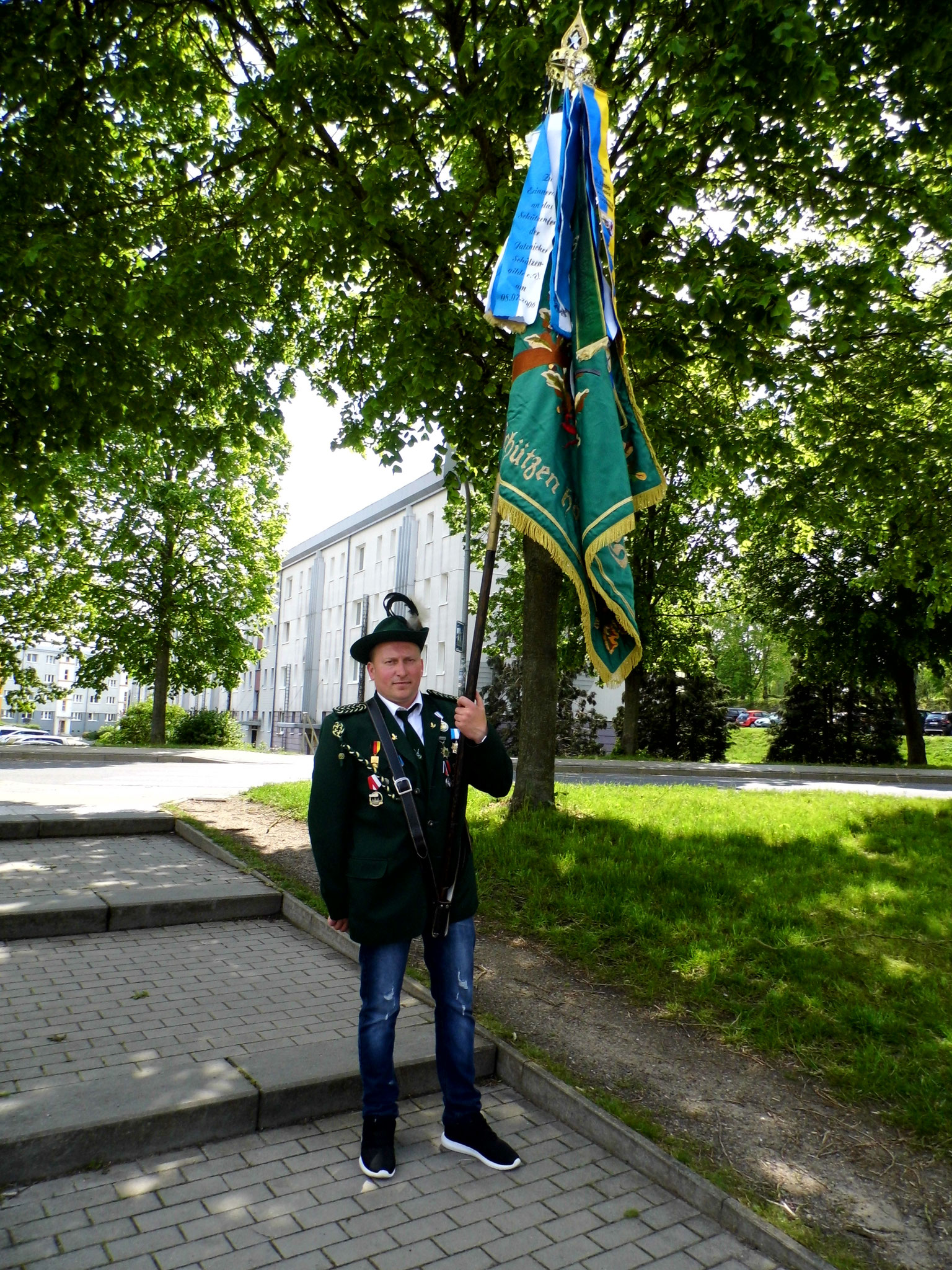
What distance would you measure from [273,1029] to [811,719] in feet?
105

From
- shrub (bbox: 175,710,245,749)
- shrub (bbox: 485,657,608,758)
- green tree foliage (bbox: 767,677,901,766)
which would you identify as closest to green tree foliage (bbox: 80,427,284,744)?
shrub (bbox: 175,710,245,749)

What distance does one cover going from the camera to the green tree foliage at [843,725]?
3344cm

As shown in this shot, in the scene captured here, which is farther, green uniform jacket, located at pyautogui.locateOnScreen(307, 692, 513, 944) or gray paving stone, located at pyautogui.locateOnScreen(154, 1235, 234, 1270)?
green uniform jacket, located at pyautogui.locateOnScreen(307, 692, 513, 944)

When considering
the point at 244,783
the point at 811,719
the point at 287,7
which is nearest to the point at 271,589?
the point at 244,783

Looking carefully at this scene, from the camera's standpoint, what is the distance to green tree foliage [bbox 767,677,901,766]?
33438 millimetres

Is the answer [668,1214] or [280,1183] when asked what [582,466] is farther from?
[280,1183]

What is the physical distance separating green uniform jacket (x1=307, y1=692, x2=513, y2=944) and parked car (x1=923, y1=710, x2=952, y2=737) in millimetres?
57881

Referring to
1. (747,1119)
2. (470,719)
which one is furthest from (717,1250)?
(470,719)

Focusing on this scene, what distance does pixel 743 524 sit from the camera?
1554 centimetres

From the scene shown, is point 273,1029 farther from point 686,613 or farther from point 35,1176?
point 686,613

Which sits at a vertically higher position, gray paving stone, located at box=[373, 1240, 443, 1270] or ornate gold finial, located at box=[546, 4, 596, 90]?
ornate gold finial, located at box=[546, 4, 596, 90]

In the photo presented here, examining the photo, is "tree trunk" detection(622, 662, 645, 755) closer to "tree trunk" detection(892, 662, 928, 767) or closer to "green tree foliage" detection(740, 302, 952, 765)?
"tree trunk" detection(892, 662, 928, 767)

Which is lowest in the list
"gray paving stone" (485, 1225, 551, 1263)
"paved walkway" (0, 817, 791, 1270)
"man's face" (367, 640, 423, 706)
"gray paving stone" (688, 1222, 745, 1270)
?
"gray paving stone" (688, 1222, 745, 1270)

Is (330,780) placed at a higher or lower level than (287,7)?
lower
